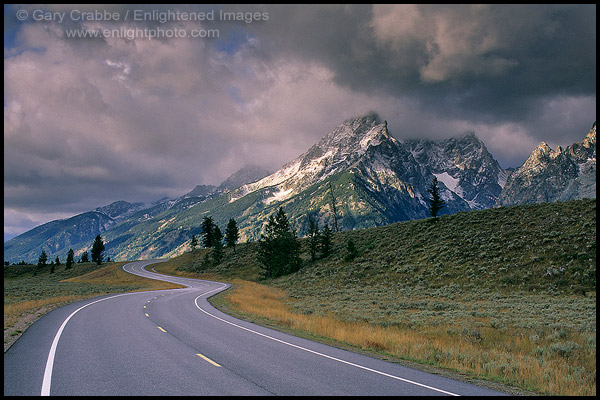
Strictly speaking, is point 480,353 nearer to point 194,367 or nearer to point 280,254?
point 194,367

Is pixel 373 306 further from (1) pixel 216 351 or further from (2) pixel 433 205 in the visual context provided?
(2) pixel 433 205

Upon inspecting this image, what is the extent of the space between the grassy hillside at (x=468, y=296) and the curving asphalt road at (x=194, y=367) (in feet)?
9.66

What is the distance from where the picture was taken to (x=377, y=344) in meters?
13.5

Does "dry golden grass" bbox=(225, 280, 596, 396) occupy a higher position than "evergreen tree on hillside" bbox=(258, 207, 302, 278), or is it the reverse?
"dry golden grass" bbox=(225, 280, 596, 396)

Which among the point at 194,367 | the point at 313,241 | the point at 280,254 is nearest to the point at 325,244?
the point at 313,241

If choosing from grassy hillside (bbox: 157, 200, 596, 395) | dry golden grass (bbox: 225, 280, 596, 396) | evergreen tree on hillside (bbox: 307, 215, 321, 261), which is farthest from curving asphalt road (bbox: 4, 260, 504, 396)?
evergreen tree on hillside (bbox: 307, 215, 321, 261)

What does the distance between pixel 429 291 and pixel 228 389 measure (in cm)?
3185

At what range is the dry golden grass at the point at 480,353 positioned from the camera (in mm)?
9375

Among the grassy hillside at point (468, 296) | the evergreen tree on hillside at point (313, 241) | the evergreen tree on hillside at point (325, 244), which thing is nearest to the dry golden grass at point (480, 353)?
the grassy hillside at point (468, 296)

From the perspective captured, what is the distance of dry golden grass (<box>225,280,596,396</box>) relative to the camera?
9.38 meters

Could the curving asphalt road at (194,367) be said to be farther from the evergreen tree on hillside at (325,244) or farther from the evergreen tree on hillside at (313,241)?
the evergreen tree on hillside at (325,244)

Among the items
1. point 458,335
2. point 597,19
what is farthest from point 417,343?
point 597,19

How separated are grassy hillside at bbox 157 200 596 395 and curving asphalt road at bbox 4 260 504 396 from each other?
116 inches

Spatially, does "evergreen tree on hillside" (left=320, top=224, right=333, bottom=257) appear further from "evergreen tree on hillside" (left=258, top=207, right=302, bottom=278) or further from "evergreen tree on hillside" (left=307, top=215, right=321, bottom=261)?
"evergreen tree on hillside" (left=258, top=207, right=302, bottom=278)
